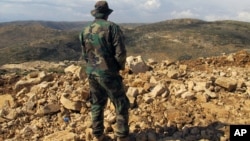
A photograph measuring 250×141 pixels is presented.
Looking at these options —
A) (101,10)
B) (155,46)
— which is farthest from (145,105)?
(155,46)

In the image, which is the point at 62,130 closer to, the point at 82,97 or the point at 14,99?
the point at 82,97

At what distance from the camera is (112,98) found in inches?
232

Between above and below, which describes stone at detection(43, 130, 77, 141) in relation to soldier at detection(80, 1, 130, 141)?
below

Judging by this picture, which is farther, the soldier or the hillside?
the hillside

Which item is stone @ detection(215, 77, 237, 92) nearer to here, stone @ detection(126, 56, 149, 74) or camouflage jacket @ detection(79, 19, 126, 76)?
stone @ detection(126, 56, 149, 74)

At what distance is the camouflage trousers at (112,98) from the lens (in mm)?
5820

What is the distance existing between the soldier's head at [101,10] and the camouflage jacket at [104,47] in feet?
0.27

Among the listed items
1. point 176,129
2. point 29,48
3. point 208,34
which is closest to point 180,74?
point 176,129

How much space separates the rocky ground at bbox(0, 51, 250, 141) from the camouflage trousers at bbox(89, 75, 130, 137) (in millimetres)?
610

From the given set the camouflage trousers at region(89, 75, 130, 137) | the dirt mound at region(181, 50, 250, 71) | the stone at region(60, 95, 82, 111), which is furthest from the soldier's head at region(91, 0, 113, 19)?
the dirt mound at region(181, 50, 250, 71)

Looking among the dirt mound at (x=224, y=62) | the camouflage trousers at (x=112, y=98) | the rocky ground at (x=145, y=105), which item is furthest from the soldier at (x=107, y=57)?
the dirt mound at (x=224, y=62)

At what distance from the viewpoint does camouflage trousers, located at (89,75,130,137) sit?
582cm

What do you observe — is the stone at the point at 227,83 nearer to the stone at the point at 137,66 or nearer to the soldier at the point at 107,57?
the stone at the point at 137,66

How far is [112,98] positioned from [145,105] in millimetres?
1828
